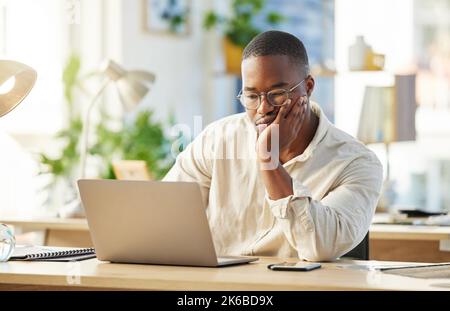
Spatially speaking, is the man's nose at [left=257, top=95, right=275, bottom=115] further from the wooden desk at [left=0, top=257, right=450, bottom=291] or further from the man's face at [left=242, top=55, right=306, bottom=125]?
the wooden desk at [left=0, top=257, right=450, bottom=291]

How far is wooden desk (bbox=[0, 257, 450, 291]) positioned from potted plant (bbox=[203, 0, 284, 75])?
449 centimetres

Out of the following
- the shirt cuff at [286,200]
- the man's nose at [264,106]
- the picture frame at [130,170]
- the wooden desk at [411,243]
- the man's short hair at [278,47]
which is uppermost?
the man's short hair at [278,47]

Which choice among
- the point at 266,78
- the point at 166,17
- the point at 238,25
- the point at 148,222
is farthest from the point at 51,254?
the point at 238,25

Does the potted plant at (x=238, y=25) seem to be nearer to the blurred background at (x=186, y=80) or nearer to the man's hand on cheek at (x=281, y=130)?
the blurred background at (x=186, y=80)

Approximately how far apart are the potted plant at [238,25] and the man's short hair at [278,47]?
13.3 feet

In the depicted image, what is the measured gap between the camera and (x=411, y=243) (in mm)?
3926

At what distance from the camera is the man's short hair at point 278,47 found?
114 inches

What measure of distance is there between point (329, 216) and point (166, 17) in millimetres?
4185

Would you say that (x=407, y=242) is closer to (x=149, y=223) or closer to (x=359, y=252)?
(x=359, y=252)

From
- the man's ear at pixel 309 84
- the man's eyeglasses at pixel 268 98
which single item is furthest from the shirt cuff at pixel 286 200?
the man's ear at pixel 309 84

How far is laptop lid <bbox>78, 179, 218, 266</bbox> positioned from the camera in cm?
251

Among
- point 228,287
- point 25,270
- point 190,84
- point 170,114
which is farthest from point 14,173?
point 228,287

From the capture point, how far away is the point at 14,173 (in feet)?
18.7

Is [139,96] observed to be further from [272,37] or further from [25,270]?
[25,270]
